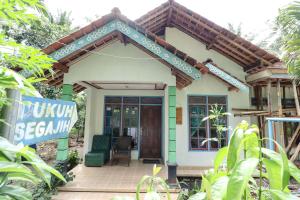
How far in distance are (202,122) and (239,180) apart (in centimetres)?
738

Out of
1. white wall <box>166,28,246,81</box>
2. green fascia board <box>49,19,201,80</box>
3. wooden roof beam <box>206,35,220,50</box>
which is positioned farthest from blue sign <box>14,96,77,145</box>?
A: white wall <box>166,28,246,81</box>

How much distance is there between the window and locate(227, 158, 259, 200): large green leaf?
726cm

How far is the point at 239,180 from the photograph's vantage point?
2.12 feet

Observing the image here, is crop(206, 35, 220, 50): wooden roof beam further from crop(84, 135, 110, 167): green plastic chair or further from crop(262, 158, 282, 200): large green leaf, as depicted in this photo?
crop(262, 158, 282, 200): large green leaf

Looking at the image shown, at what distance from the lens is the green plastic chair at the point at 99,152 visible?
703 cm

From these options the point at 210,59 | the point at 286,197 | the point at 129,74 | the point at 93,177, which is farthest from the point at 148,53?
the point at 286,197

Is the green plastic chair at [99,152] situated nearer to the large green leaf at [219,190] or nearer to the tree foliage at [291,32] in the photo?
the tree foliage at [291,32]

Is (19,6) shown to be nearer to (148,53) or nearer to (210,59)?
(148,53)

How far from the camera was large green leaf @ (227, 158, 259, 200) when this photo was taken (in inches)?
24.8

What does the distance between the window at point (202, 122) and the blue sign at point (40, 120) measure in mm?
6511

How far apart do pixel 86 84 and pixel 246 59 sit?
5.97 metres

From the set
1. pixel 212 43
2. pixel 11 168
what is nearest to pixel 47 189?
pixel 11 168

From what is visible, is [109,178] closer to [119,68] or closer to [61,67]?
[119,68]

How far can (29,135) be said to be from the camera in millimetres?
1223
